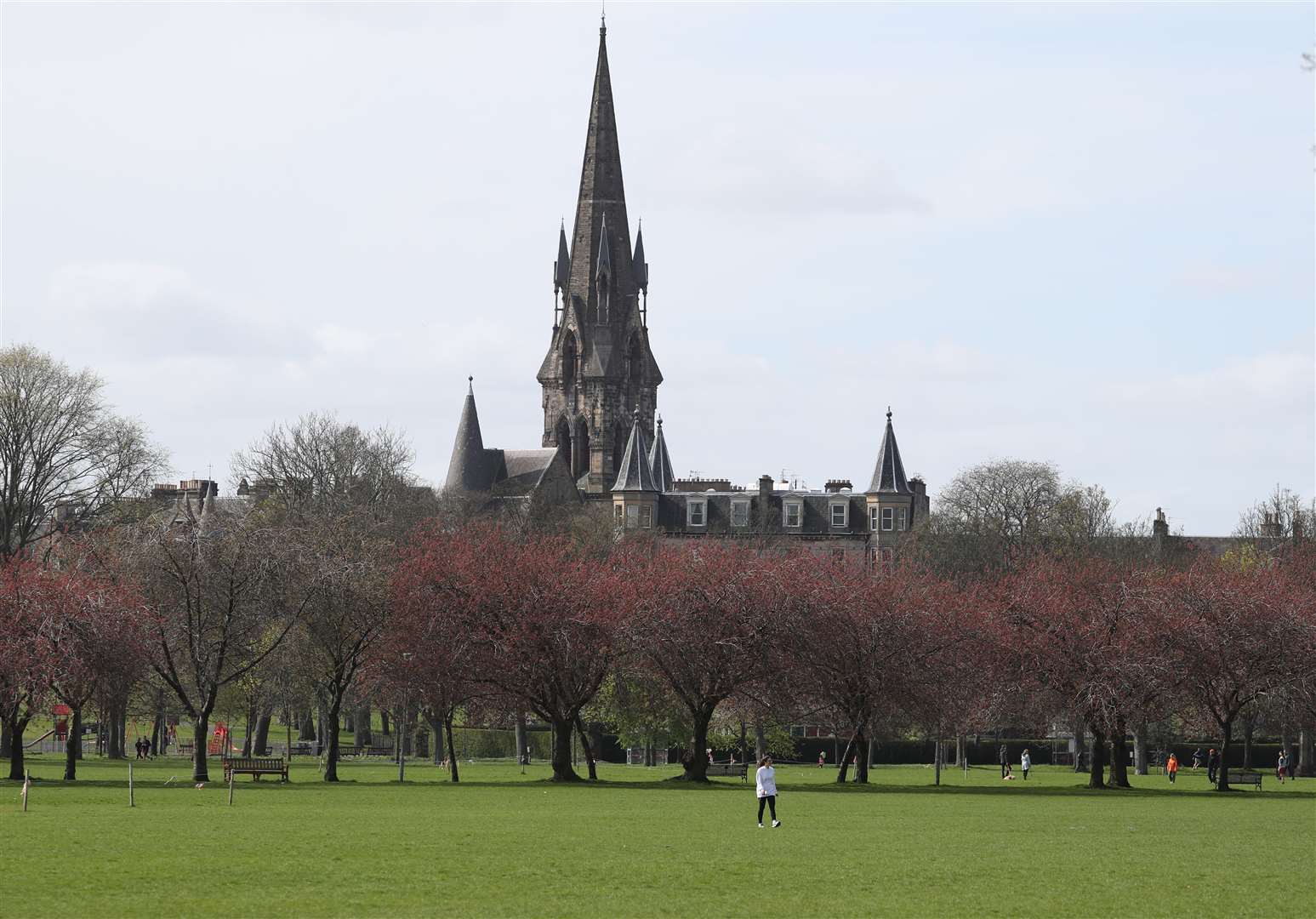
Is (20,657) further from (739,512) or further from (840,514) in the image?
(840,514)

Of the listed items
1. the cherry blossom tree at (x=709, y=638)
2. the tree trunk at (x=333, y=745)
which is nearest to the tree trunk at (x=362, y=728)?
the tree trunk at (x=333, y=745)

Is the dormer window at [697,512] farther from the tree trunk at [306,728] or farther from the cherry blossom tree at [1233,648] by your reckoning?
the cherry blossom tree at [1233,648]

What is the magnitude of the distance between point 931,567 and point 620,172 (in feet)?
213

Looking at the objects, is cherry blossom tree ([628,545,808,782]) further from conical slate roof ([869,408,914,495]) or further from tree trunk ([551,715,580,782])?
conical slate roof ([869,408,914,495])

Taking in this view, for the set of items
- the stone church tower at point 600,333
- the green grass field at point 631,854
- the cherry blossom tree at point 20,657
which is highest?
the stone church tower at point 600,333

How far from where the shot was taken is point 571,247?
526 feet

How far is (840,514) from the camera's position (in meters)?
141

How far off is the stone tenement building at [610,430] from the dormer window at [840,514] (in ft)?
0.45

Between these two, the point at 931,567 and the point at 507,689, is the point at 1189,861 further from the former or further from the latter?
the point at 931,567

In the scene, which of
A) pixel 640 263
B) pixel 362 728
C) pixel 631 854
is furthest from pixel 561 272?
pixel 631 854

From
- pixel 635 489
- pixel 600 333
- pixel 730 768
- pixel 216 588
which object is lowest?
pixel 730 768

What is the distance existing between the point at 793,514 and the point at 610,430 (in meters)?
21.2

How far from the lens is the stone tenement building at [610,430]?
140625 mm

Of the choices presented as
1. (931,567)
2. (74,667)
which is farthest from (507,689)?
(931,567)
